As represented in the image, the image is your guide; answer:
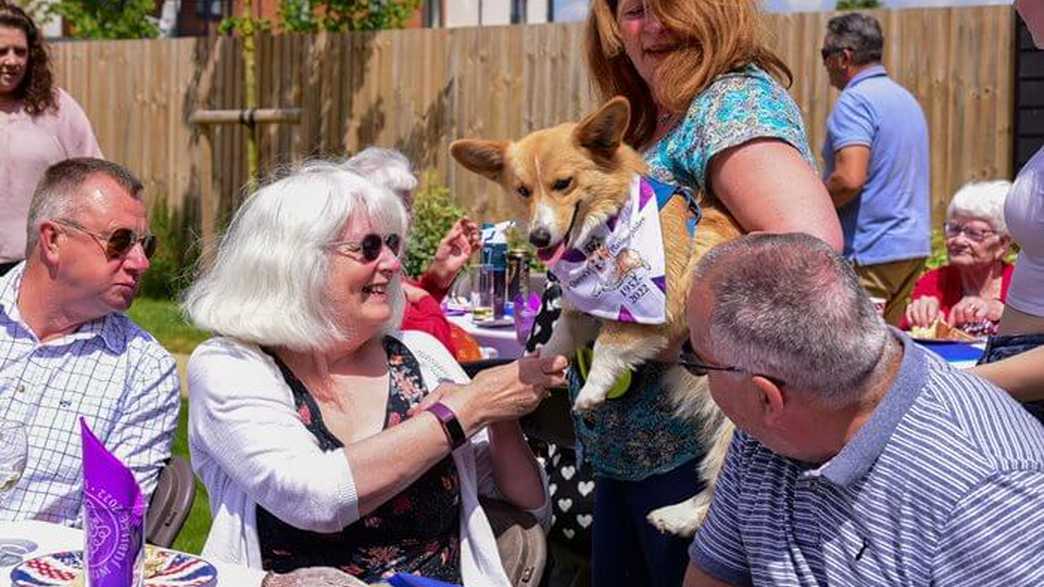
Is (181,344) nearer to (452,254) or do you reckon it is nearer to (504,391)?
(452,254)

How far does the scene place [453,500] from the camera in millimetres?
2631

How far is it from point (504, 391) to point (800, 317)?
37.9 inches

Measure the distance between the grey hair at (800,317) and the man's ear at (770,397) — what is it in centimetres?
1

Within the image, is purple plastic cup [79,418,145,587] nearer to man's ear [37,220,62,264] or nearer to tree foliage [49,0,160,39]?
man's ear [37,220,62,264]

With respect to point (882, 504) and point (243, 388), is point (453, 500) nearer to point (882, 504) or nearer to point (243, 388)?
point (243, 388)

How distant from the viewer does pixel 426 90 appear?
10742 mm

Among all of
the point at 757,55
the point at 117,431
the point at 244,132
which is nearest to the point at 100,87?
the point at 244,132

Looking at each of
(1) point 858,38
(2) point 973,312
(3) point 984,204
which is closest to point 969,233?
(3) point 984,204

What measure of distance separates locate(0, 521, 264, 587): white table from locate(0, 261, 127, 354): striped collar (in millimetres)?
661

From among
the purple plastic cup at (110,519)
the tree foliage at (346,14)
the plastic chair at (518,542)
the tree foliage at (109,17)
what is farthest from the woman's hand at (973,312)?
the tree foliage at (109,17)

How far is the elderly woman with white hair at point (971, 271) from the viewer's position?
489 centimetres

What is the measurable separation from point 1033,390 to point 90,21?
16.3m

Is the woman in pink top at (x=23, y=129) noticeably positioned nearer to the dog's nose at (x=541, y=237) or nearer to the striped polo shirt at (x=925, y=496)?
the dog's nose at (x=541, y=237)

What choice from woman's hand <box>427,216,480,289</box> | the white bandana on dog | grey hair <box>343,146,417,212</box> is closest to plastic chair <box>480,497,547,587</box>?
the white bandana on dog
